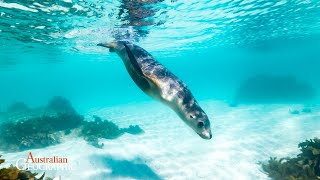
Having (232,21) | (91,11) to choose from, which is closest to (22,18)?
(91,11)

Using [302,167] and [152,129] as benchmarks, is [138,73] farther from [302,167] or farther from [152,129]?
[152,129]

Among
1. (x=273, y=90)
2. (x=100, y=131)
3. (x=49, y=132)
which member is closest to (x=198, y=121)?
(x=100, y=131)

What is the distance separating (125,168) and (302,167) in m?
6.40

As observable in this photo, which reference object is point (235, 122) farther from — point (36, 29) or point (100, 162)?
point (36, 29)

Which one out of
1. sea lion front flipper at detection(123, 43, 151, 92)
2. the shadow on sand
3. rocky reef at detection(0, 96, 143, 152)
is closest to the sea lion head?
sea lion front flipper at detection(123, 43, 151, 92)

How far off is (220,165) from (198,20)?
11367 mm

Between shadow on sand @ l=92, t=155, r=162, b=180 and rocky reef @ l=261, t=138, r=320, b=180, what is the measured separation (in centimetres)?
433

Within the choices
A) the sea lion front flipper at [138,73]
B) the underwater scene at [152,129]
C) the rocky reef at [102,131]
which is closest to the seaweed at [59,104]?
the underwater scene at [152,129]

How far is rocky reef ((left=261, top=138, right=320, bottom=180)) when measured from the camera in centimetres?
780

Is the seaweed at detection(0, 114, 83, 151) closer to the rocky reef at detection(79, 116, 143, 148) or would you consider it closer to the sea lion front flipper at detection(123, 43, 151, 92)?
the rocky reef at detection(79, 116, 143, 148)

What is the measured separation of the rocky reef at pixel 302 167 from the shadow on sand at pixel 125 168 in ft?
14.2

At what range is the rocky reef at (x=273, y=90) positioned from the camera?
32.6 metres

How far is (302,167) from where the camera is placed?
322 inches

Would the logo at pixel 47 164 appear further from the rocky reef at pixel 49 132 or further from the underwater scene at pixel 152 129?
the rocky reef at pixel 49 132
